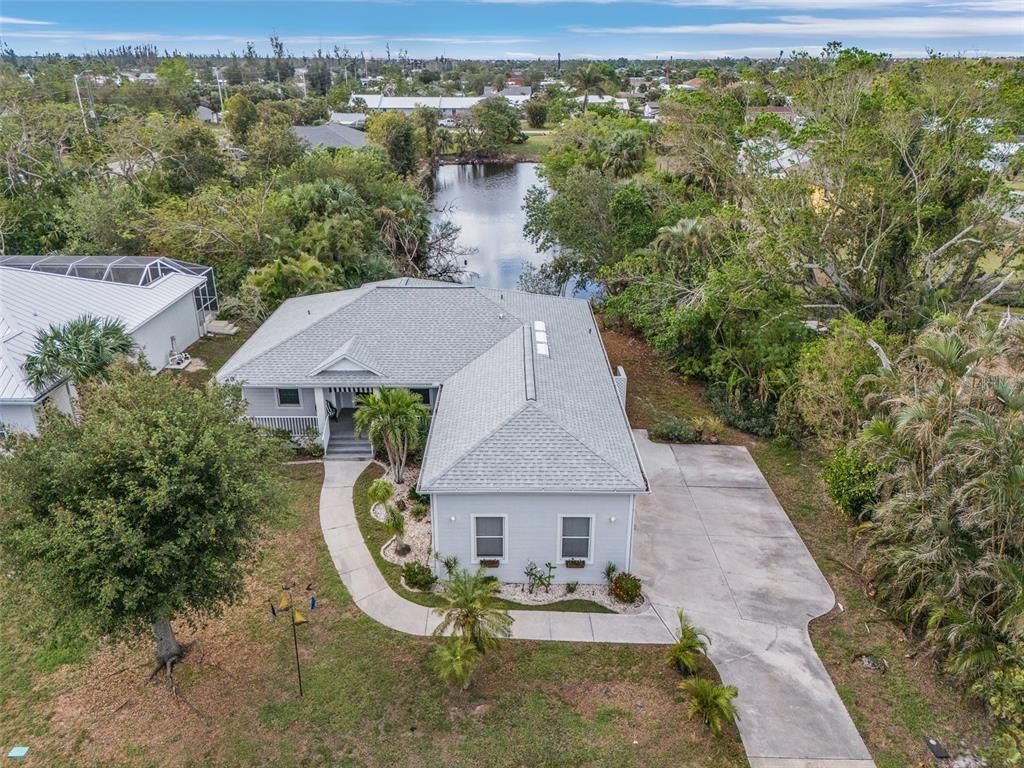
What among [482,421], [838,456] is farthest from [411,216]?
[838,456]

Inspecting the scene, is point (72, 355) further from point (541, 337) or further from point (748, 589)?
point (748, 589)

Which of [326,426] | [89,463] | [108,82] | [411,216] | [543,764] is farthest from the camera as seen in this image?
[108,82]

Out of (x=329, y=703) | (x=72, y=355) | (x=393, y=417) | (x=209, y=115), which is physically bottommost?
(x=329, y=703)

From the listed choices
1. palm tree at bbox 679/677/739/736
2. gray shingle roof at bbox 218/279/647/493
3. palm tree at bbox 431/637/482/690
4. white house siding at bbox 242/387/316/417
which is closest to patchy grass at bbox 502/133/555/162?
gray shingle roof at bbox 218/279/647/493

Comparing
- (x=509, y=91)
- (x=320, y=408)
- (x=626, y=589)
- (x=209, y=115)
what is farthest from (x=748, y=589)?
(x=509, y=91)

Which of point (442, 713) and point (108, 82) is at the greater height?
point (108, 82)

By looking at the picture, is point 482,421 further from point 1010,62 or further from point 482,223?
point 482,223

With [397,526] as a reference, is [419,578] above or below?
below
